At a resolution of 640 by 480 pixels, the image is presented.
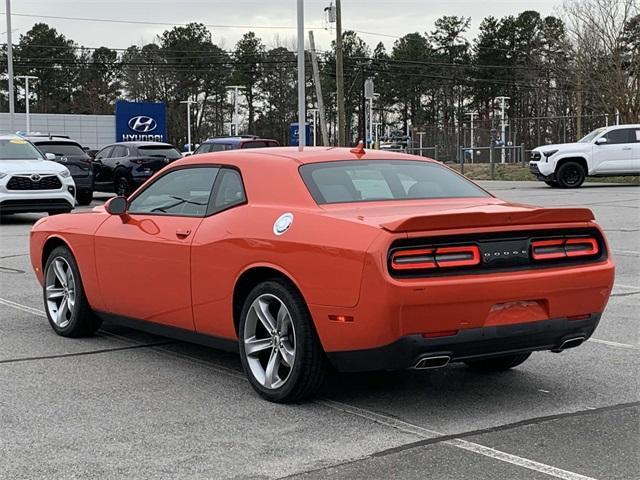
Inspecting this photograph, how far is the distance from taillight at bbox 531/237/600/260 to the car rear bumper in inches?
14.4

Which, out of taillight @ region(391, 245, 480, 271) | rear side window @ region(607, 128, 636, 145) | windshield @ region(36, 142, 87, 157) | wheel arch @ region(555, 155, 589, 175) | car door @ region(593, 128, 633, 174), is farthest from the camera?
rear side window @ region(607, 128, 636, 145)

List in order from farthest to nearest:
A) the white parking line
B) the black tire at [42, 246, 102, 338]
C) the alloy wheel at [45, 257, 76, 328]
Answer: the alloy wheel at [45, 257, 76, 328]
the black tire at [42, 246, 102, 338]
the white parking line

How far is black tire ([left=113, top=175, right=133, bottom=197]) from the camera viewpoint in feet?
79.6

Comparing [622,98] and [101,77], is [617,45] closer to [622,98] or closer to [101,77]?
[622,98]

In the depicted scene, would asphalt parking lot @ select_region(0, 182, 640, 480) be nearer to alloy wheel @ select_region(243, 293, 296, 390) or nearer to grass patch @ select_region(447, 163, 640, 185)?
alloy wheel @ select_region(243, 293, 296, 390)

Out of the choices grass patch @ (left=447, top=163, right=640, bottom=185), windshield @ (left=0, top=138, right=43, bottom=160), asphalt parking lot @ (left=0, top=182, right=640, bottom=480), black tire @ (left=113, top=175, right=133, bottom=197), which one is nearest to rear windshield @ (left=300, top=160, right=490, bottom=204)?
asphalt parking lot @ (left=0, top=182, right=640, bottom=480)

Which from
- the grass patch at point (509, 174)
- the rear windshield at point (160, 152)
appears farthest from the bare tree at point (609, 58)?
the rear windshield at point (160, 152)

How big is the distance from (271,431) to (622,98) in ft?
117

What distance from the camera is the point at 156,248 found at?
20.6ft

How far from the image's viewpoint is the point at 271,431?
4.86 meters

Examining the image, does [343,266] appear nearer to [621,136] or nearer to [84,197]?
[84,197]

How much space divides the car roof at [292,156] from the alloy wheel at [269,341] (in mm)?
1021

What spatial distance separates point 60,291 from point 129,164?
17.1 m

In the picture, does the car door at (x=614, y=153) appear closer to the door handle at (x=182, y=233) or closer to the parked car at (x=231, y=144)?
the parked car at (x=231, y=144)
